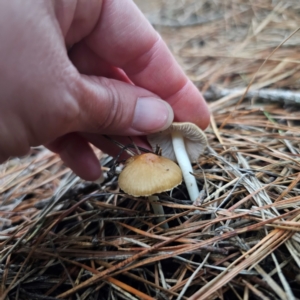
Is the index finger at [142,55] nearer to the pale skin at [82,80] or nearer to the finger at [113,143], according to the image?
the pale skin at [82,80]

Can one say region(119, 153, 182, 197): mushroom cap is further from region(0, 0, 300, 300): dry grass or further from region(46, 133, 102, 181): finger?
region(46, 133, 102, 181): finger

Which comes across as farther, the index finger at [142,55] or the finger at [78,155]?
the finger at [78,155]

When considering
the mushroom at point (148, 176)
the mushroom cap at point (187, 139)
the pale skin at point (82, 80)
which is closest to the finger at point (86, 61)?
the pale skin at point (82, 80)

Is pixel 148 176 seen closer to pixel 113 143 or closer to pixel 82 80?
pixel 82 80

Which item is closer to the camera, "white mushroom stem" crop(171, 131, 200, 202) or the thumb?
the thumb

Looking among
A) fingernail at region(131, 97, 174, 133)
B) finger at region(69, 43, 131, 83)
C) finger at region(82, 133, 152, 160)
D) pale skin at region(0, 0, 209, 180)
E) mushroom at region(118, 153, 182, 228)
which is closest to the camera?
pale skin at region(0, 0, 209, 180)

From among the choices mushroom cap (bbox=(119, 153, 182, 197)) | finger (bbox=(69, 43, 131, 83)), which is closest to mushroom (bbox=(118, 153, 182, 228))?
mushroom cap (bbox=(119, 153, 182, 197))

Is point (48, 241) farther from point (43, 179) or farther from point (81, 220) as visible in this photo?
point (43, 179)

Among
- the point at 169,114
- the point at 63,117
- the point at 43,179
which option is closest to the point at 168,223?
the point at 169,114
